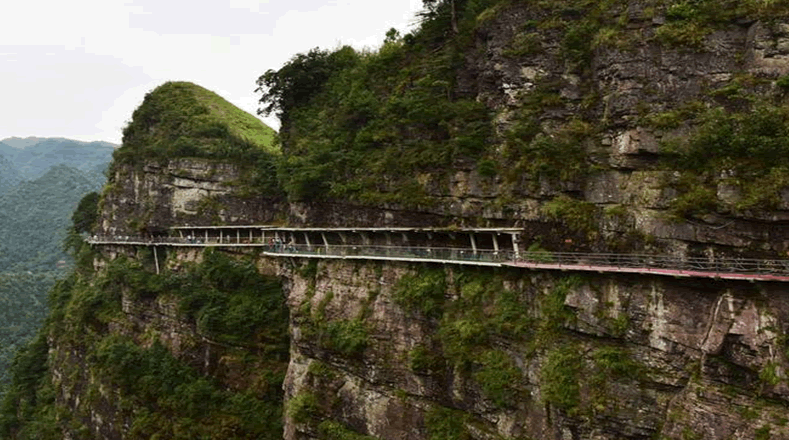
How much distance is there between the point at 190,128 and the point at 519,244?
37.4 meters

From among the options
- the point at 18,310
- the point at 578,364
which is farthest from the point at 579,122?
the point at 18,310

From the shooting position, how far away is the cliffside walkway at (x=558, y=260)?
18078 millimetres

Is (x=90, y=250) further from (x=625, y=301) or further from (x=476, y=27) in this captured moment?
(x=625, y=301)

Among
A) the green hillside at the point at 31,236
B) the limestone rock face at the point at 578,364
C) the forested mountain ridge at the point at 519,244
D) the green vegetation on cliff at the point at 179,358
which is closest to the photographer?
the limestone rock face at the point at 578,364

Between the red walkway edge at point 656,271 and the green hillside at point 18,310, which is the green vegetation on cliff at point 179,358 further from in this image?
the green hillside at point 18,310

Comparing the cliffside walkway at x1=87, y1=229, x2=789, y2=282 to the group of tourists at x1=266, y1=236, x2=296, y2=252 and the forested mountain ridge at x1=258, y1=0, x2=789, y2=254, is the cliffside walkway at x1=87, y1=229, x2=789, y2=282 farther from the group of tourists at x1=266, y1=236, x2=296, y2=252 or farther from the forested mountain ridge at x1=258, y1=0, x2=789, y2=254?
the forested mountain ridge at x1=258, y1=0, x2=789, y2=254

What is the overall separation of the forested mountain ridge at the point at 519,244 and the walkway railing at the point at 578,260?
0.56 m

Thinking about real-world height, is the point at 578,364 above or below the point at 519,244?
below

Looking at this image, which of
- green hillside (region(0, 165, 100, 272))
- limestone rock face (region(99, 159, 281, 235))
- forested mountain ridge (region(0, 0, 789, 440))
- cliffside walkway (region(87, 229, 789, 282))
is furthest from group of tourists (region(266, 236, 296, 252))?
green hillside (region(0, 165, 100, 272))

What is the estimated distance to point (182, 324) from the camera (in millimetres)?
41844

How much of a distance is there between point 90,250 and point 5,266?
405ft

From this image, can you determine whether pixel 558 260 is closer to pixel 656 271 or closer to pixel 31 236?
pixel 656 271

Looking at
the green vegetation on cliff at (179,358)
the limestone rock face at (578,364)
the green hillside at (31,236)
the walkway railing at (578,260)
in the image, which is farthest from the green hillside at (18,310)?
the limestone rock face at (578,364)

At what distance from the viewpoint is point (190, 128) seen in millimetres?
51469
